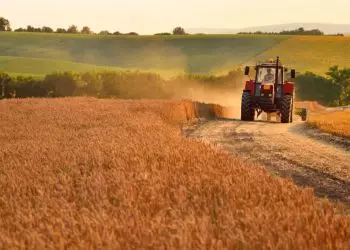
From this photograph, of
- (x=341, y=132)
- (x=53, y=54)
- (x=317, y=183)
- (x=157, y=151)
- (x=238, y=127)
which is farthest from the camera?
(x=53, y=54)

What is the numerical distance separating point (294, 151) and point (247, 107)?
11.8m

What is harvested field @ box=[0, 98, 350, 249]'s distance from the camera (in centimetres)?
426

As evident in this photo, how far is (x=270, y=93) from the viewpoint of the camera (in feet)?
88.2

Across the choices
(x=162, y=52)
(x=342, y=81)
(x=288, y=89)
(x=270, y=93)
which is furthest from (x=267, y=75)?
(x=162, y=52)

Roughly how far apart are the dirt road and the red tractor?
3.03 metres

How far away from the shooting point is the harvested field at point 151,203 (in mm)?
4262

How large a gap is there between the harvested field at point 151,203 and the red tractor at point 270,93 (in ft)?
54.7

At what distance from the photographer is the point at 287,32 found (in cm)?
11938

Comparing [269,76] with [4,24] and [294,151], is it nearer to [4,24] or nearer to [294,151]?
[294,151]

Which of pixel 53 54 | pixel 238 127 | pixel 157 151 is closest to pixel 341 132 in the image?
pixel 238 127

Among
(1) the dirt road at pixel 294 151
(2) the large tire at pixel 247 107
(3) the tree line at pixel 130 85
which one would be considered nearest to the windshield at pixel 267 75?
(2) the large tire at pixel 247 107

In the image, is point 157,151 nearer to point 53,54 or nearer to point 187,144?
point 187,144

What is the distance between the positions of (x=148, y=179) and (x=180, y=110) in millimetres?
20144

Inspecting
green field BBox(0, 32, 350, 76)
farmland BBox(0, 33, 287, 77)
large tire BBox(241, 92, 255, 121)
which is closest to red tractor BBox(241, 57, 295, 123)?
large tire BBox(241, 92, 255, 121)
